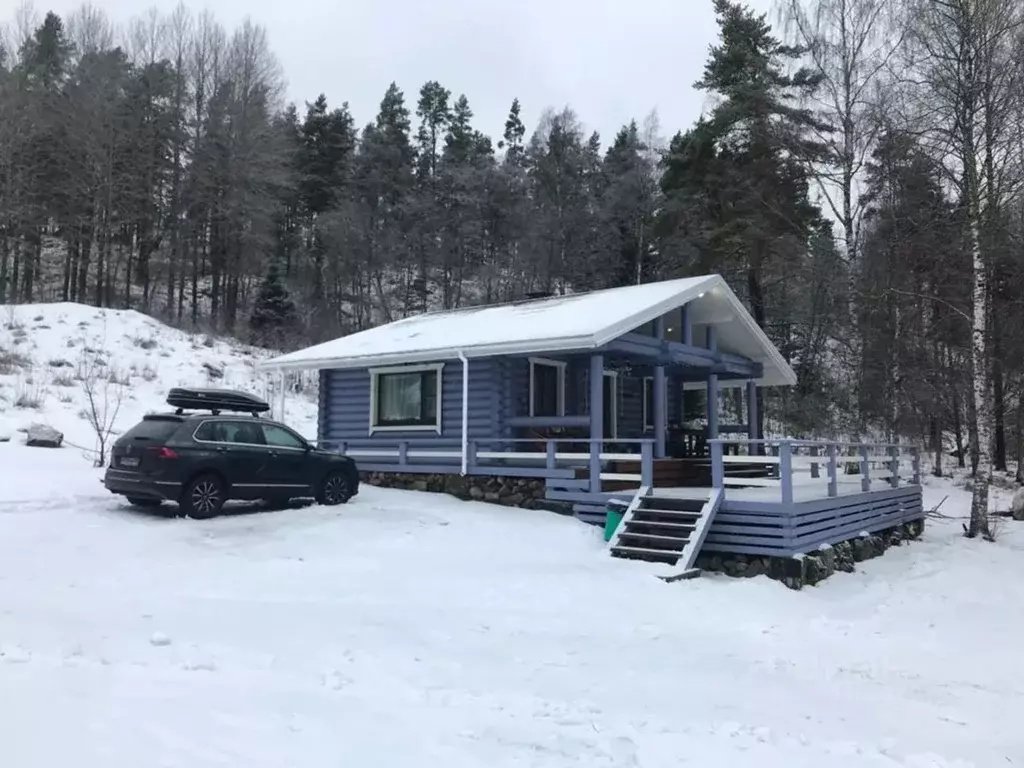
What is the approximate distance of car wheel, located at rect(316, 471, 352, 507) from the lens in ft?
40.6

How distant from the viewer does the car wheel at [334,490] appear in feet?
40.6

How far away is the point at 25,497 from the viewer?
36.9 feet

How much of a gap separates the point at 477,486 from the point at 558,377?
2849 mm

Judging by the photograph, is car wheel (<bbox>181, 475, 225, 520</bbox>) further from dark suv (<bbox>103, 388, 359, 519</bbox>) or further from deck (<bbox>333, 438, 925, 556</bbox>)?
deck (<bbox>333, 438, 925, 556</bbox>)

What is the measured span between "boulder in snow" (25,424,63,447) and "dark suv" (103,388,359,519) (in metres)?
5.78

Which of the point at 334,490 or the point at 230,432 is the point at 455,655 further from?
the point at 334,490

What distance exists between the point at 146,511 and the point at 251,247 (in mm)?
25642

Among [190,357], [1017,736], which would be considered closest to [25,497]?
[1017,736]

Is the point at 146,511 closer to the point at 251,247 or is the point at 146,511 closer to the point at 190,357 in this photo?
the point at 190,357

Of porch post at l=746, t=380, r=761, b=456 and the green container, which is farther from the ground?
porch post at l=746, t=380, r=761, b=456

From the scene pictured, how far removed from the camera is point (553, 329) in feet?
40.5

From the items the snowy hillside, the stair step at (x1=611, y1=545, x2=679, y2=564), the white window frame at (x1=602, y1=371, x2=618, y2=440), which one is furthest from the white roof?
the snowy hillside

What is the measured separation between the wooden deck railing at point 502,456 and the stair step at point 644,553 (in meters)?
1.36

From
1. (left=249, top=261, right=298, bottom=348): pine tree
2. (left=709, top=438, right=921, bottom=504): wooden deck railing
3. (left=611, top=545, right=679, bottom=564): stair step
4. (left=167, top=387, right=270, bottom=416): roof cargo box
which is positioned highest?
(left=249, top=261, right=298, bottom=348): pine tree
